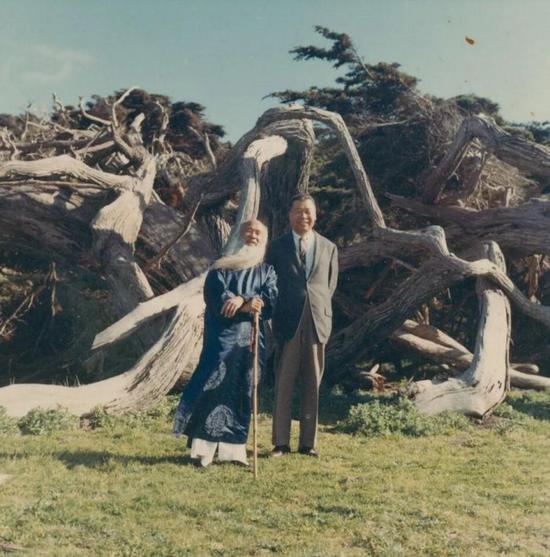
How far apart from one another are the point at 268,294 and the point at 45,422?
7.94 feet

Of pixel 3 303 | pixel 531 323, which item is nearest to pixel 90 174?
pixel 3 303

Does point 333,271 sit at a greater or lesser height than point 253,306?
greater

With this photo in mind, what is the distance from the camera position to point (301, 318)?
5.62 meters

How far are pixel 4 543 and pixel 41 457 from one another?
173cm

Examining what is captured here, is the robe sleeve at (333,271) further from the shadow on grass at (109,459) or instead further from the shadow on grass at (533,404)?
the shadow on grass at (533,404)

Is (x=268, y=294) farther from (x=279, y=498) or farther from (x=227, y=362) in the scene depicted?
(x=279, y=498)

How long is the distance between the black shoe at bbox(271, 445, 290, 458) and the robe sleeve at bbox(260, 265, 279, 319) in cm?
108

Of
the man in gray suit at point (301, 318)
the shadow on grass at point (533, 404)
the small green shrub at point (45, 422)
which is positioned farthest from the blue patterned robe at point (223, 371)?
the shadow on grass at point (533, 404)

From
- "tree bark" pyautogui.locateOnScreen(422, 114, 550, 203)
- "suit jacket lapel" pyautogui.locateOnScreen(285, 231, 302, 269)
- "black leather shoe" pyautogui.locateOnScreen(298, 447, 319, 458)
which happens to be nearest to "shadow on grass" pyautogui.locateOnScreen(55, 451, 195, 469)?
"black leather shoe" pyautogui.locateOnScreen(298, 447, 319, 458)

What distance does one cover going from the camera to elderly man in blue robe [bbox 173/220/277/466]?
5.20 m

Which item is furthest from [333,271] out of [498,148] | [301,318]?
[498,148]

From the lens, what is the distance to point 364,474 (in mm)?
5160

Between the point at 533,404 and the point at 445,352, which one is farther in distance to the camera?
the point at 445,352

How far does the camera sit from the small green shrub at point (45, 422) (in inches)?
242
